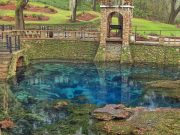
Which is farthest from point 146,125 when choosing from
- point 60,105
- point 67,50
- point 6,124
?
point 67,50

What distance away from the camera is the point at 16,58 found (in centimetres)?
4006

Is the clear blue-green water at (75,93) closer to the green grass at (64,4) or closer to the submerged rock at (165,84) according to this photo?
the submerged rock at (165,84)

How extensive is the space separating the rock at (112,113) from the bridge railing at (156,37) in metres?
20.0

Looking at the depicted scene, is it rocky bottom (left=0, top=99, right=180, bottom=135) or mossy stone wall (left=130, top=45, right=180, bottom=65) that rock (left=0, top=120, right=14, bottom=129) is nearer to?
rocky bottom (left=0, top=99, right=180, bottom=135)

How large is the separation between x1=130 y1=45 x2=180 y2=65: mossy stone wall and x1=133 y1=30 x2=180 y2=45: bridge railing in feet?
2.55

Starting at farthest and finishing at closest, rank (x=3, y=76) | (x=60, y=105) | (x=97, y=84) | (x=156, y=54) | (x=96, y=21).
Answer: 1. (x=96, y=21)
2. (x=156, y=54)
3. (x=3, y=76)
4. (x=97, y=84)
5. (x=60, y=105)

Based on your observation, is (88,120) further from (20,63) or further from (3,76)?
(20,63)

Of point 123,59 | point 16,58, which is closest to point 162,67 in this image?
point 123,59

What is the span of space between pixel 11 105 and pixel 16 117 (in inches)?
108

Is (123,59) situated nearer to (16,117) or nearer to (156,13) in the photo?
(16,117)

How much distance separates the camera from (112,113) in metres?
26.7

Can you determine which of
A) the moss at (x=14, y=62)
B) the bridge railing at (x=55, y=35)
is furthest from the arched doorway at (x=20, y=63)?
the bridge railing at (x=55, y=35)

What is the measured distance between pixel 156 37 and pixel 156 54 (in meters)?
5.37

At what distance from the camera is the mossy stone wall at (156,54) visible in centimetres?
Answer: 4578
